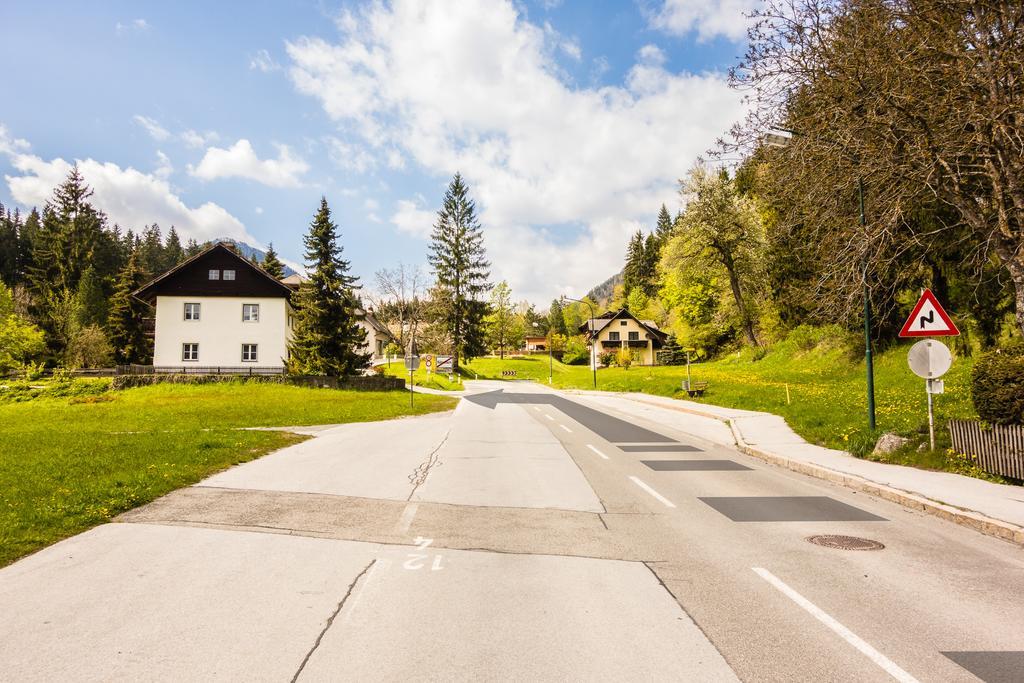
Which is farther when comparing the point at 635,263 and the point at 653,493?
the point at 635,263

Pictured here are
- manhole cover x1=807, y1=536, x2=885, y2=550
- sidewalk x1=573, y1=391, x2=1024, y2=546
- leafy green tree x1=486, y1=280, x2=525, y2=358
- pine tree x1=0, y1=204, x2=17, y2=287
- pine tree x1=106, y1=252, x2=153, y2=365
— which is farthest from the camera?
leafy green tree x1=486, y1=280, x2=525, y2=358

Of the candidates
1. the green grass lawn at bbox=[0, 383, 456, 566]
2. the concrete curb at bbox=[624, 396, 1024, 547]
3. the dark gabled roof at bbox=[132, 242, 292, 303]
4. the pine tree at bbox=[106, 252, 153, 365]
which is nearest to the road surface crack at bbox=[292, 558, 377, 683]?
the green grass lawn at bbox=[0, 383, 456, 566]

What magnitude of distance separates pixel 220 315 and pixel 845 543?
1886 inches

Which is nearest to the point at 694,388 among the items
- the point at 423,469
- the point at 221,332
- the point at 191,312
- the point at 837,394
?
the point at 837,394

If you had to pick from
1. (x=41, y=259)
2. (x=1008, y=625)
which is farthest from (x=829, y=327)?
(x=41, y=259)

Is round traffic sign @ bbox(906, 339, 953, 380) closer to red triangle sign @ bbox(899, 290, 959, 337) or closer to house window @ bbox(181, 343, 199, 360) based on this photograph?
red triangle sign @ bbox(899, 290, 959, 337)

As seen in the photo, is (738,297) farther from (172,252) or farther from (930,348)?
(172,252)

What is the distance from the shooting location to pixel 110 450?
12.1 meters

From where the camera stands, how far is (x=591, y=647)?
370 centimetres

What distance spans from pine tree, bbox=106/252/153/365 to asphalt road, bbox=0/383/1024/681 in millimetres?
59522

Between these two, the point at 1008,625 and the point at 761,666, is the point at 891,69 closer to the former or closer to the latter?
the point at 1008,625

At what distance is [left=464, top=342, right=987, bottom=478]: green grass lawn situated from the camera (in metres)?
12.6

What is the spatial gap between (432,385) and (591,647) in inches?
1869

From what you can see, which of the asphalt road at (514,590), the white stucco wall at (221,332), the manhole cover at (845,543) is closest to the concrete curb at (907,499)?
the asphalt road at (514,590)
